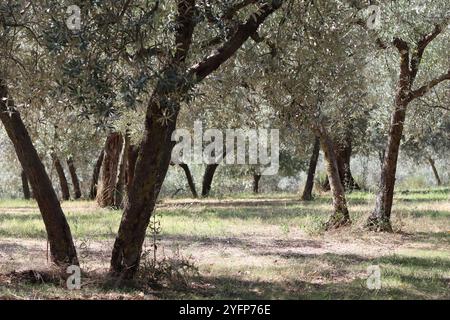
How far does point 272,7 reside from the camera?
29.0 feet

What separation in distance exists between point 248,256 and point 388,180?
14.3 ft

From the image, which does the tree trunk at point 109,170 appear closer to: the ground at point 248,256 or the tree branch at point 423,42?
the ground at point 248,256

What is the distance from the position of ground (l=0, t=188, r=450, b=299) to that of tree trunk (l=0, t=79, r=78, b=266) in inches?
12.5

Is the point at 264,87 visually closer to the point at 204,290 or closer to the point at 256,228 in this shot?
the point at 204,290

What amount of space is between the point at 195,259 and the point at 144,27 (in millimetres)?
5154

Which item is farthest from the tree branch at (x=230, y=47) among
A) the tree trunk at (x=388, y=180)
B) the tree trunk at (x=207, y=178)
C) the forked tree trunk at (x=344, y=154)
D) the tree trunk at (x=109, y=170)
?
the tree trunk at (x=207, y=178)

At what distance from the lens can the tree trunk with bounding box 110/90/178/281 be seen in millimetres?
8578

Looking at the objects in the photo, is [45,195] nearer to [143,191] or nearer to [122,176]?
[143,191]


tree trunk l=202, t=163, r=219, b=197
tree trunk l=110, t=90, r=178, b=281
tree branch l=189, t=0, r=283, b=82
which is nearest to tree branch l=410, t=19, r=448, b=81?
tree branch l=189, t=0, r=283, b=82

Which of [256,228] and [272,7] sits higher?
[272,7]

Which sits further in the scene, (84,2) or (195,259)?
(195,259)

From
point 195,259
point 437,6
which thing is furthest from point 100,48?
point 437,6

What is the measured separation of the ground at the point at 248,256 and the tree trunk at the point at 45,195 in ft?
1.04
